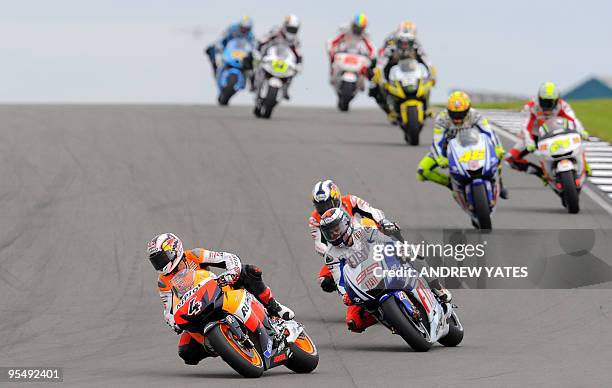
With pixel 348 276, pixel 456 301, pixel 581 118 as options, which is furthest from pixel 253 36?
pixel 348 276

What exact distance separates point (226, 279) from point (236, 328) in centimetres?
73

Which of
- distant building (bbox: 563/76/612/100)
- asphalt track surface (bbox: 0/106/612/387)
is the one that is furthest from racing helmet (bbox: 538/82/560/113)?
distant building (bbox: 563/76/612/100)

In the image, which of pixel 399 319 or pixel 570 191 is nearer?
pixel 399 319

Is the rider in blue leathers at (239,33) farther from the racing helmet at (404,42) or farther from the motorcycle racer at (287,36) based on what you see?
the racing helmet at (404,42)

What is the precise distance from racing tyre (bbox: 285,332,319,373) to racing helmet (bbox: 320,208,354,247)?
103 centimetres

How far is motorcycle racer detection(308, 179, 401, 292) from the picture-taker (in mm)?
13656

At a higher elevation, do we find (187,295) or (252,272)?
(187,295)

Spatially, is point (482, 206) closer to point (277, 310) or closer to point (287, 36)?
point (277, 310)

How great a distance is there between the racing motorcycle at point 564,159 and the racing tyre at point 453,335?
776 cm

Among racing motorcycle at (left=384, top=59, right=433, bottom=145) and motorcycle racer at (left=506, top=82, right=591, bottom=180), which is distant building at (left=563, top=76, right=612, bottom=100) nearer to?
racing motorcycle at (left=384, top=59, right=433, bottom=145)

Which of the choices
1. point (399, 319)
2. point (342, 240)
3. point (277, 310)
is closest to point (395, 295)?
point (399, 319)

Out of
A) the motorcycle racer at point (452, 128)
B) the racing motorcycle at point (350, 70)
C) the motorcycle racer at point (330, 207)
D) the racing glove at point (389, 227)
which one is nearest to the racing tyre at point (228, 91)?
the racing motorcycle at point (350, 70)

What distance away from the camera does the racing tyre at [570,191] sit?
67.1 ft

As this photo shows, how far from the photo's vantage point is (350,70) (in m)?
31.6
